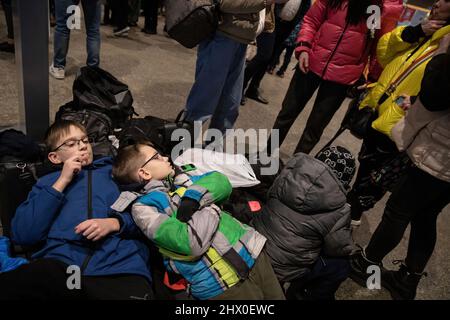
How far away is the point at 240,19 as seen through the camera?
6.72ft

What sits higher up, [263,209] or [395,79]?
[395,79]

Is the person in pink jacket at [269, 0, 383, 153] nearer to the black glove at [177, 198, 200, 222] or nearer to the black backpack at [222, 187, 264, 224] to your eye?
the black backpack at [222, 187, 264, 224]

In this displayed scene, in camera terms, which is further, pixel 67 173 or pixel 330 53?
pixel 330 53

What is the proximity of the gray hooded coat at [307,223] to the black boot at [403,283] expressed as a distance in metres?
0.70

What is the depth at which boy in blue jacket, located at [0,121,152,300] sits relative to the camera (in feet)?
4.20

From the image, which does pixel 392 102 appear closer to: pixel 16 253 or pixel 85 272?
pixel 85 272

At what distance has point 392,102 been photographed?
6.23 feet

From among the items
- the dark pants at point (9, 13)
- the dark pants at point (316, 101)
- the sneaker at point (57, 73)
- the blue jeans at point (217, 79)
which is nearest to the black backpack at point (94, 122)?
the blue jeans at point (217, 79)

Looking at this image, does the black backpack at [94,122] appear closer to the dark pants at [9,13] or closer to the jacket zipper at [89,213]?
the jacket zipper at [89,213]

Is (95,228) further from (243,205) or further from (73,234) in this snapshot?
(243,205)

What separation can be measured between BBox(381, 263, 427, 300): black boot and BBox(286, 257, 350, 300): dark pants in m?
0.64

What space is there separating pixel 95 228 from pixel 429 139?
155 cm

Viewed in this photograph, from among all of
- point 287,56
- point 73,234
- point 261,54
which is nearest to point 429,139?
point 73,234

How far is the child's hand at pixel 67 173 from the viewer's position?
1483 mm
